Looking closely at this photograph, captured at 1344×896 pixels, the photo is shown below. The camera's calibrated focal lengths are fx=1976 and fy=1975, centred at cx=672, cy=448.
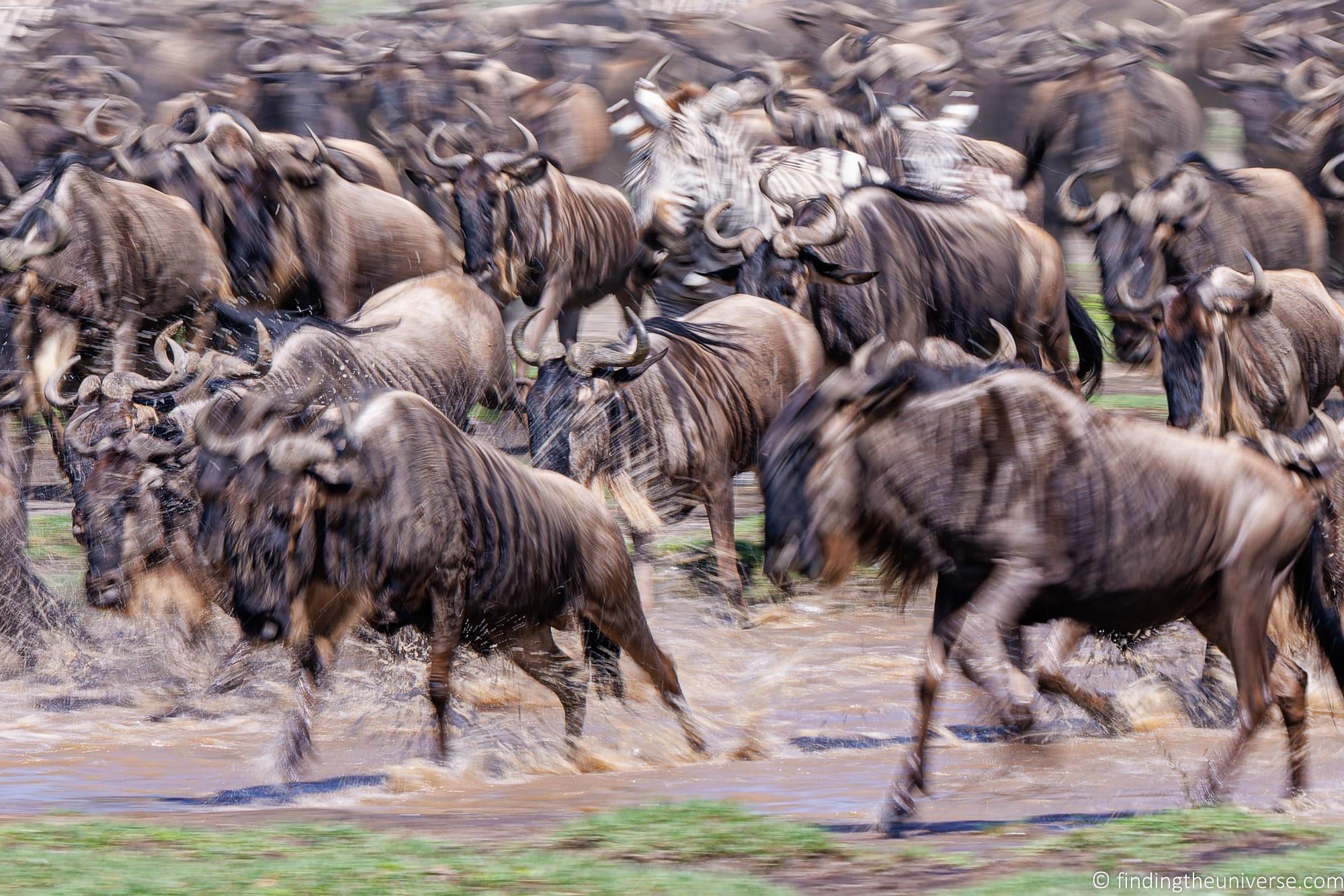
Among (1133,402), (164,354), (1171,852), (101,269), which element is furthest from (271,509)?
(1133,402)

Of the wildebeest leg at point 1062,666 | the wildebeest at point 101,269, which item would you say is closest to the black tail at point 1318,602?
the wildebeest leg at point 1062,666

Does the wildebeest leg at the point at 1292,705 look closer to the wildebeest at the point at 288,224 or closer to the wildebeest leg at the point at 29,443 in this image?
the wildebeest leg at the point at 29,443

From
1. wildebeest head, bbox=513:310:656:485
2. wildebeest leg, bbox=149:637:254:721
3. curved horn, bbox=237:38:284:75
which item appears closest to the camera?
wildebeest leg, bbox=149:637:254:721

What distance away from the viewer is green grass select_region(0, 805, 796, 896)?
390cm

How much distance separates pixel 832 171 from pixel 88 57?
9.68 meters

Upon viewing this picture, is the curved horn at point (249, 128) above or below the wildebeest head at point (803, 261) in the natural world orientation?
below

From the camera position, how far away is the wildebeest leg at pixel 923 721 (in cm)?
468

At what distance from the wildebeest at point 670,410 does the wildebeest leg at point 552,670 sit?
1.94m

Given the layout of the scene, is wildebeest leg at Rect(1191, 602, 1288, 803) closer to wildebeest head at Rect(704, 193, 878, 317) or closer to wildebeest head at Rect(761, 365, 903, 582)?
wildebeest head at Rect(761, 365, 903, 582)

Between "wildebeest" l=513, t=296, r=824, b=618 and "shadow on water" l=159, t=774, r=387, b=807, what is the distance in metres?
2.61

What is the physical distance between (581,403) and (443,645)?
2.65m

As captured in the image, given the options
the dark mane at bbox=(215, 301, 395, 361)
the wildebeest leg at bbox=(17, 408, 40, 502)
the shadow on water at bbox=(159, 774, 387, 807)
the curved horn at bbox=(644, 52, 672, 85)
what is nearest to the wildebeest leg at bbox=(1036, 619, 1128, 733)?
the shadow on water at bbox=(159, 774, 387, 807)

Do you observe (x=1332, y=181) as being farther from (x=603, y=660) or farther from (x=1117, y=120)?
(x=603, y=660)

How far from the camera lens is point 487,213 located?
36.0 ft
